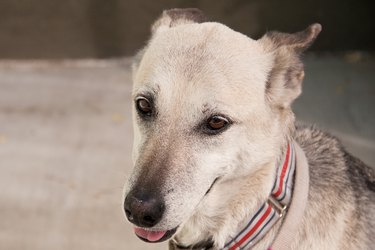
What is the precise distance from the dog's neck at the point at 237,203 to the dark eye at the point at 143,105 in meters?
0.39

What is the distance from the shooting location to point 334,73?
523 cm

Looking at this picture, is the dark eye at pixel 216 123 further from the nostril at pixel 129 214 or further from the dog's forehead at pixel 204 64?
the nostril at pixel 129 214

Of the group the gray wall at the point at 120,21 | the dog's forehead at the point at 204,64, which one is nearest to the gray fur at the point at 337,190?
the dog's forehead at the point at 204,64

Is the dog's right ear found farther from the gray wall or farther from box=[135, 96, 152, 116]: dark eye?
the gray wall

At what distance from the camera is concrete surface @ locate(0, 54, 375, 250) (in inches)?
145

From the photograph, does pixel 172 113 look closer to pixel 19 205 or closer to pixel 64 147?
pixel 19 205

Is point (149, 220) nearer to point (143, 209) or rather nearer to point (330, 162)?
point (143, 209)

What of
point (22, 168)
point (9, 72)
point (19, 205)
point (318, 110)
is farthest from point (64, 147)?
point (318, 110)

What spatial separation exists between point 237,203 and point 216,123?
0.34m

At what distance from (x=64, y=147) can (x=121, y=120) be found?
1.73ft

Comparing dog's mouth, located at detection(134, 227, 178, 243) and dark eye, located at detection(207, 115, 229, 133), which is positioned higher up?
dark eye, located at detection(207, 115, 229, 133)

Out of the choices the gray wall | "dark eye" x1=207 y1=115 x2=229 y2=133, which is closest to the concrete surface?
the gray wall

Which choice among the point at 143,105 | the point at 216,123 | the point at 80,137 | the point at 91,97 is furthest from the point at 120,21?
the point at 216,123

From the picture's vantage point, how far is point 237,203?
7.48 feet
